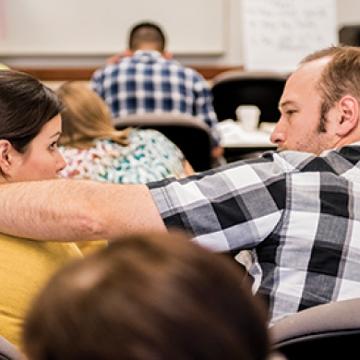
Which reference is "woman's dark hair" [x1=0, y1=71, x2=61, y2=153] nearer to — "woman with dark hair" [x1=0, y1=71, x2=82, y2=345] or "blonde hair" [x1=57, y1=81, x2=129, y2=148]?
"woman with dark hair" [x1=0, y1=71, x2=82, y2=345]

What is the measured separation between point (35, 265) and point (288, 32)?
4.34m

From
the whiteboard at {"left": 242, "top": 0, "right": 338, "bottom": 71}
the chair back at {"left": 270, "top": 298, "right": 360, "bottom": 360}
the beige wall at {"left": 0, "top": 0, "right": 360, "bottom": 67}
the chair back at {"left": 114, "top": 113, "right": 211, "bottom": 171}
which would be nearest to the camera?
the chair back at {"left": 270, "top": 298, "right": 360, "bottom": 360}

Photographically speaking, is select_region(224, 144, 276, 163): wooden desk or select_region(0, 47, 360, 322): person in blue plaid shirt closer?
select_region(0, 47, 360, 322): person in blue plaid shirt

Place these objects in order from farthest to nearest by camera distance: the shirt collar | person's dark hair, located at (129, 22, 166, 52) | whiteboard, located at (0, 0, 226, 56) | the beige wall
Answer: the beige wall, whiteboard, located at (0, 0, 226, 56), person's dark hair, located at (129, 22, 166, 52), the shirt collar

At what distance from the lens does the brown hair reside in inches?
66.4

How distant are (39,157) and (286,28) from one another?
158 inches

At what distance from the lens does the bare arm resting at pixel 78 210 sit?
1396 millimetres

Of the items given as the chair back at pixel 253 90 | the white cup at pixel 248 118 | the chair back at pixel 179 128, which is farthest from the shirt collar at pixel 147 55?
the chair back at pixel 179 128

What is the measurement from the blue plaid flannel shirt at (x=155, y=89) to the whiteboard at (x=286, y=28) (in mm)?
1377

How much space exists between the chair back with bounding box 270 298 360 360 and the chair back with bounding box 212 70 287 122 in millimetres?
3338

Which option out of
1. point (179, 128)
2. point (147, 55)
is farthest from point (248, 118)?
point (147, 55)

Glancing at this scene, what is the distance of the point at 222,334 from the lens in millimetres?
552

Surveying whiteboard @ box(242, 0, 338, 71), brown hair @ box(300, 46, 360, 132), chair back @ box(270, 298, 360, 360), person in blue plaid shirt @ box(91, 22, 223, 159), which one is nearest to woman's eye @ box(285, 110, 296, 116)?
brown hair @ box(300, 46, 360, 132)

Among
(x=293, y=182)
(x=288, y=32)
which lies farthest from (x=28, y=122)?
(x=288, y=32)
